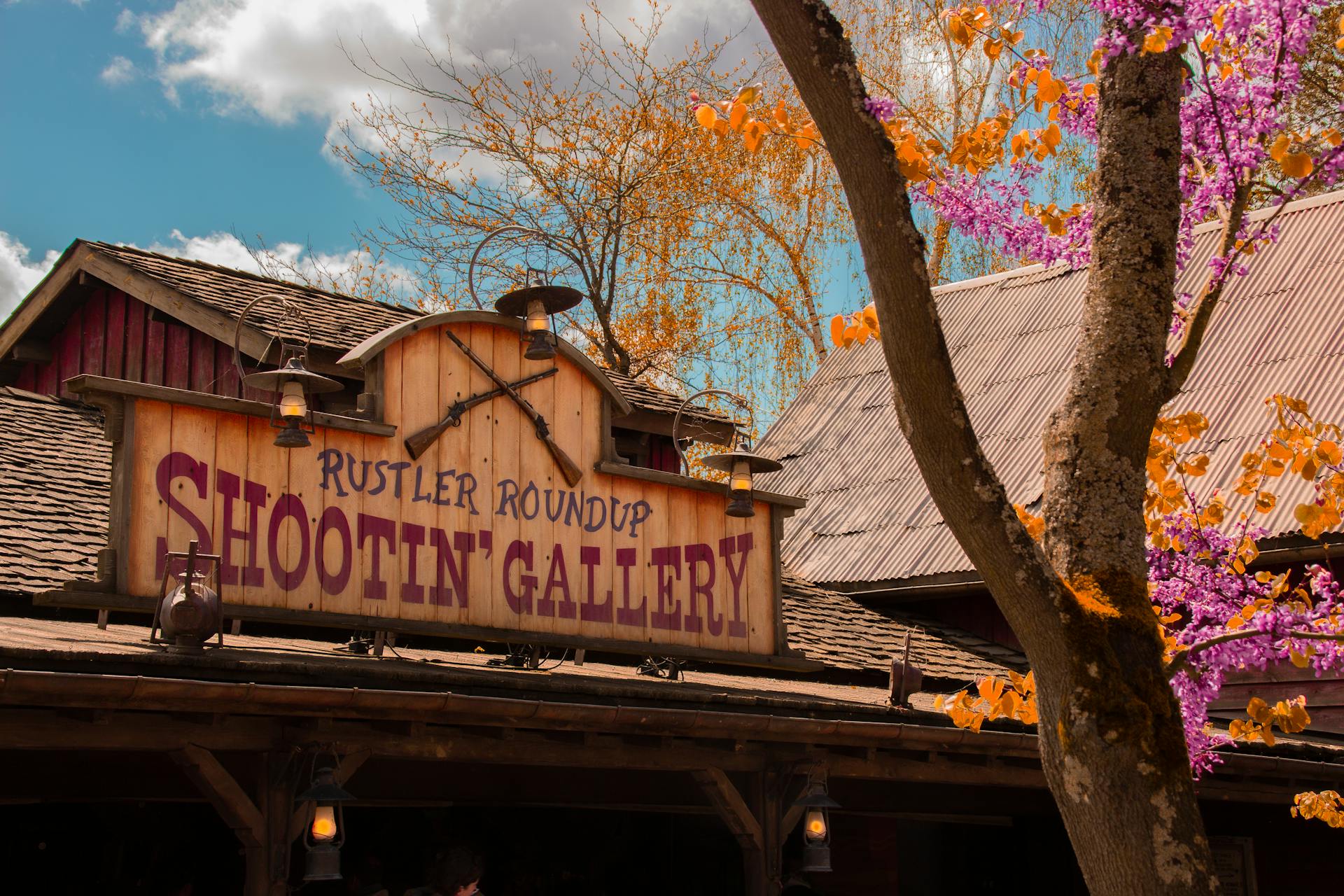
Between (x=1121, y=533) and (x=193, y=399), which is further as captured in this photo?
(x=193, y=399)

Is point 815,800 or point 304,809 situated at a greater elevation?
point 304,809

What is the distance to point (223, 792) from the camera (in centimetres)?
665

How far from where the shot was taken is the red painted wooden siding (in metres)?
11.8

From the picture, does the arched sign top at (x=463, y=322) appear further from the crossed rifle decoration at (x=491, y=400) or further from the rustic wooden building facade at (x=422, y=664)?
the crossed rifle decoration at (x=491, y=400)

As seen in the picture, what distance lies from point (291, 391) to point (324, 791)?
205 cm

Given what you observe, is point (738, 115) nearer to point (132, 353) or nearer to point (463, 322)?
point (463, 322)

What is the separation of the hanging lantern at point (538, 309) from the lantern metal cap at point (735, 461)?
1.23m

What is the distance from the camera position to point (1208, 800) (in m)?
12.5

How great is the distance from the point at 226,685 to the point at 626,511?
356cm

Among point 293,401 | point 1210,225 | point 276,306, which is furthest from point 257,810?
point 1210,225

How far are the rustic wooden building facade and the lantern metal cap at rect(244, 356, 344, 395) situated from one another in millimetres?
153

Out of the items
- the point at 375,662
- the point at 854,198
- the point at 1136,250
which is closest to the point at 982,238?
the point at 1136,250

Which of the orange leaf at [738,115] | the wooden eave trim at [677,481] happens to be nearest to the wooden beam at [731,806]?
the wooden eave trim at [677,481]

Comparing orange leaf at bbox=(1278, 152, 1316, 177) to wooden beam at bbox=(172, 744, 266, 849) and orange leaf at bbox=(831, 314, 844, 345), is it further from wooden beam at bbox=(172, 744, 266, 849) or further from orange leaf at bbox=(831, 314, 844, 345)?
wooden beam at bbox=(172, 744, 266, 849)
